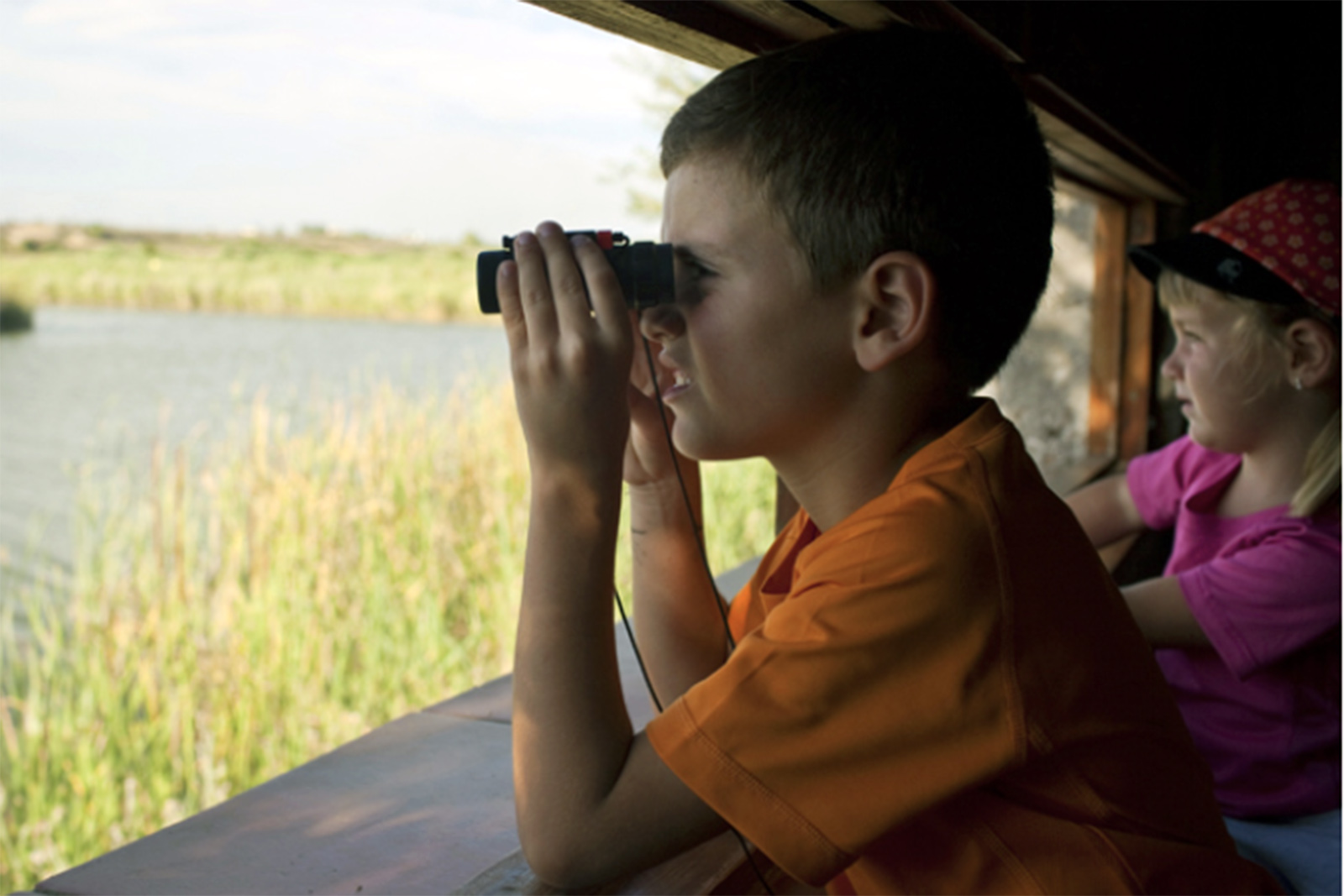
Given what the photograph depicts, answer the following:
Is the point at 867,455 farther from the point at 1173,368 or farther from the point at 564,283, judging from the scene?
the point at 1173,368

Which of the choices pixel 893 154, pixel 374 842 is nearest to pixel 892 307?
pixel 893 154

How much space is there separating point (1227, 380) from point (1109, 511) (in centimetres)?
50

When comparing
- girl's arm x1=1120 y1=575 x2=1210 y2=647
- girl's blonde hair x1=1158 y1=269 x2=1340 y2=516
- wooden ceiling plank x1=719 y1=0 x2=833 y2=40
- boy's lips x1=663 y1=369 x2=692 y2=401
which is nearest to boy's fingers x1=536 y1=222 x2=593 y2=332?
boy's lips x1=663 y1=369 x2=692 y2=401

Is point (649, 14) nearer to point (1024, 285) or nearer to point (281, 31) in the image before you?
point (1024, 285)

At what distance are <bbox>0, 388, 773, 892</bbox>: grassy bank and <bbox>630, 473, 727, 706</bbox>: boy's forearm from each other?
1498 millimetres

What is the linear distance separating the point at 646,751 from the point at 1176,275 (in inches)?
52.8

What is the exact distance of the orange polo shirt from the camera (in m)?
0.70

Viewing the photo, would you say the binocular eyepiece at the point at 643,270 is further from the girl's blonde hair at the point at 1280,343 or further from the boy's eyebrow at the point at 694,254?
the girl's blonde hair at the point at 1280,343

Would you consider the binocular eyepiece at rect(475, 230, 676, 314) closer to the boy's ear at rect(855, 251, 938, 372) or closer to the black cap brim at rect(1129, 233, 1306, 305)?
the boy's ear at rect(855, 251, 938, 372)

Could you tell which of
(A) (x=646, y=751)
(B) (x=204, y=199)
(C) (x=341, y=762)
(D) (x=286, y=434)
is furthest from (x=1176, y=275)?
(B) (x=204, y=199)

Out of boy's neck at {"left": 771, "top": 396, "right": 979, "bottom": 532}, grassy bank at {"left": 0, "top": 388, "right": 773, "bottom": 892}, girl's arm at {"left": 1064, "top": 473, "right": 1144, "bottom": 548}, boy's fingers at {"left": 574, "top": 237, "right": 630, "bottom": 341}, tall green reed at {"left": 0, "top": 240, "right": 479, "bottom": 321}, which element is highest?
tall green reed at {"left": 0, "top": 240, "right": 479, "bottom": 321}

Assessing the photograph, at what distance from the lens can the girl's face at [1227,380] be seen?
1.57 m

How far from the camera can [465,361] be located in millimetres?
3824

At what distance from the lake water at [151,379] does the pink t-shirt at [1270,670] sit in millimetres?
2492
